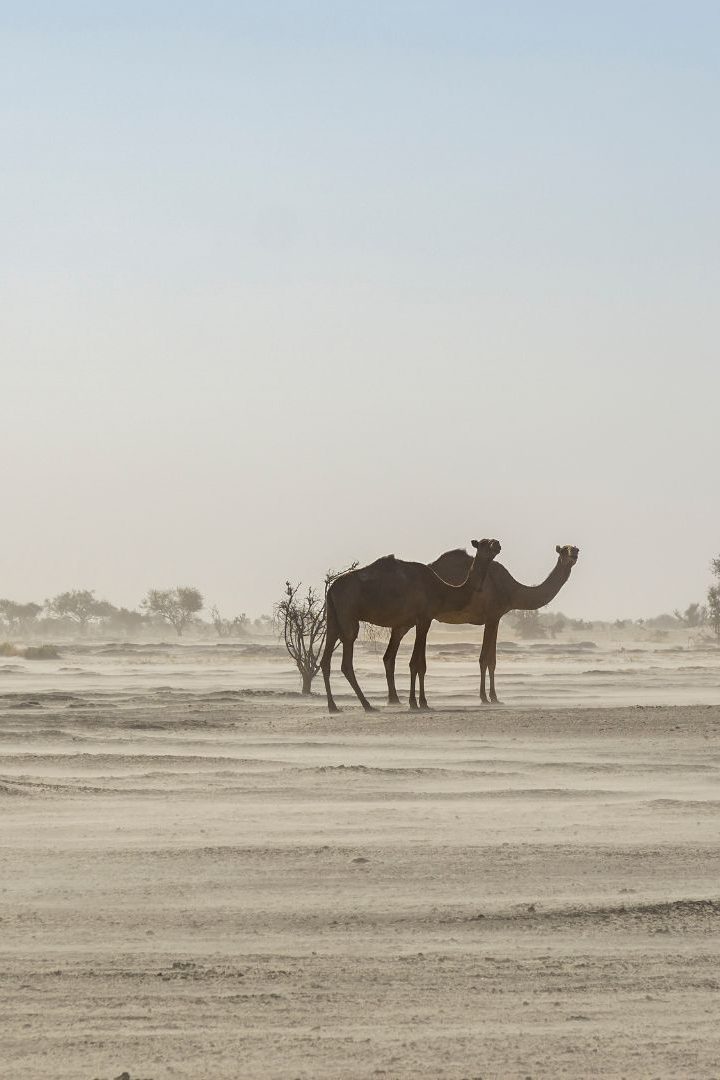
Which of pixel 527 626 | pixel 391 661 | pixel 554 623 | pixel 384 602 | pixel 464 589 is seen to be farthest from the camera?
pixel 554 623

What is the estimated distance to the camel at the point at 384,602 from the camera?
73.4 feet

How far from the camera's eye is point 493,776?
46.3 feet

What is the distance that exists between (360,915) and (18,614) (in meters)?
100

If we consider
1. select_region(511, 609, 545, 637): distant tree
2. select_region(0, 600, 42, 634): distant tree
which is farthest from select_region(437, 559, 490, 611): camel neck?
select_region(0, 600, 42, 634): distant tree

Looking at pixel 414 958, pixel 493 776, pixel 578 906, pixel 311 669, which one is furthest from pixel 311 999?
pixel 311 669

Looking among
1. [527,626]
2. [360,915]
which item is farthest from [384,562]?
[527,626]

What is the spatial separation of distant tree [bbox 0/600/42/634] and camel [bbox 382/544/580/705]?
82.1 metres

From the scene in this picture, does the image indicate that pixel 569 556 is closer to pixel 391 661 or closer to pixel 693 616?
pixel 391 661

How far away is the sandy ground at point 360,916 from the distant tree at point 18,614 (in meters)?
91.5

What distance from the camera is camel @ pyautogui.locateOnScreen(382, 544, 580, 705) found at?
2392cm

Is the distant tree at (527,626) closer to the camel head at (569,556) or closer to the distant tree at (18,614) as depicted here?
the distant tree at (18,614)

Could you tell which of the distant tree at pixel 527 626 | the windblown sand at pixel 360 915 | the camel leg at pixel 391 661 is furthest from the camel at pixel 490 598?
the distant tree at pixel 527 626

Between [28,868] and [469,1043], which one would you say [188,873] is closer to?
[28,868]

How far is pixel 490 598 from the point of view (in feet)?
79.5
